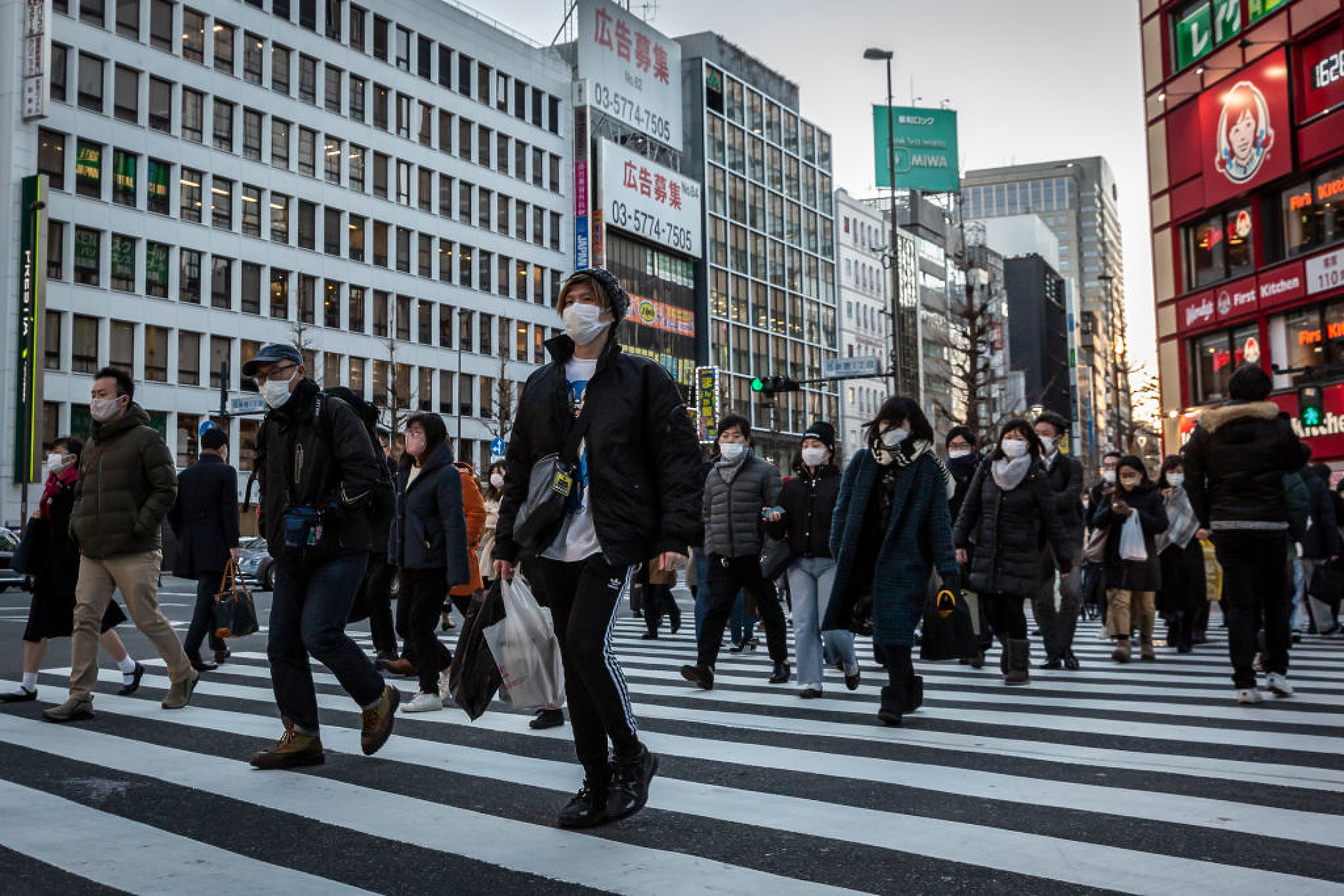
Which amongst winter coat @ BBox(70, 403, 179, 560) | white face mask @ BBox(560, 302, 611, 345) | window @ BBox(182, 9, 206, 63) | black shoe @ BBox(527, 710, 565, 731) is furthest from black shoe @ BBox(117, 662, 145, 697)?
window @ BBox(182, 9, 206, 63)

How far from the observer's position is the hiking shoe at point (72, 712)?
7.68 metres

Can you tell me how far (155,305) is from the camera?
158 feet

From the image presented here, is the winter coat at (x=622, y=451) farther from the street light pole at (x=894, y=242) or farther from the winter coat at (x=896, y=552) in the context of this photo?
the street light pole at (x=894, y=242)

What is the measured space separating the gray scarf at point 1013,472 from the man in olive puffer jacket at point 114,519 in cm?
564

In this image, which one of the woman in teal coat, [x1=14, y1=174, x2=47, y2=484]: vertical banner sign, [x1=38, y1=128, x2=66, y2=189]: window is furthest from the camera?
[x1=38, y1=128, x2=66, y2=189]: window

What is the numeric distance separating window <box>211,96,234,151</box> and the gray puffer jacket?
1820 inches

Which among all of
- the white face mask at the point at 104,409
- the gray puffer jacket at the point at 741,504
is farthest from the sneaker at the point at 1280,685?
the white face mask at the point at 104,409

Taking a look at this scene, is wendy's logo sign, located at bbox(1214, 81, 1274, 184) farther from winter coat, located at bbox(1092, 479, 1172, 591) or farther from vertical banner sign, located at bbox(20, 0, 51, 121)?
vertical banner sign, located at bbox(20, 0, 51, 121)

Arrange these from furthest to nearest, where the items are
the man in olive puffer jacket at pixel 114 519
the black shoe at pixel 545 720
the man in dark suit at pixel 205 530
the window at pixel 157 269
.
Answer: the window at pixel 157 269 < the man in dark suit at pixel 205 530 < the man in olive puffer jacket at pixel 114 519 < the black shoe at pixel 545 720

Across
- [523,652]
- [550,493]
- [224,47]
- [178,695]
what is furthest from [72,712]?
[224,47]

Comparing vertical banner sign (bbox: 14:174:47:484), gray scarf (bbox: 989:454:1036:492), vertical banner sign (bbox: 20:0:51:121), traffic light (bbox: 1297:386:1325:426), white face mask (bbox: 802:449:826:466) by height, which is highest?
vertical banner sign (bbox: 20:0:51:121)

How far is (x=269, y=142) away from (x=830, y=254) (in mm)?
54068

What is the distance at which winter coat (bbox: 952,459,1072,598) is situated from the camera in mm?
9648

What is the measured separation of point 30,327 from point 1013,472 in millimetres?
39729
